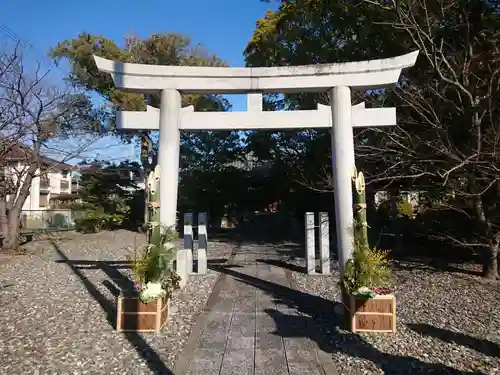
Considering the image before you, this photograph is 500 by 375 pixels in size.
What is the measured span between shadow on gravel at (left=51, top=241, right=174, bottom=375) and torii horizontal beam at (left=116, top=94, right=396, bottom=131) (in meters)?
3.05

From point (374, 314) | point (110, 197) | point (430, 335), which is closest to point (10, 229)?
point (110, 197)

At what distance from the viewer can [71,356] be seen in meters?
4.47

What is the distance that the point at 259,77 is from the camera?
6.82m

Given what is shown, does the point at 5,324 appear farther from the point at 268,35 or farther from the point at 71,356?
the point at 268,35

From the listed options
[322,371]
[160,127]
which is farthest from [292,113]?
[322,371]

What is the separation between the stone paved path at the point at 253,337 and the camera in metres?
4.19

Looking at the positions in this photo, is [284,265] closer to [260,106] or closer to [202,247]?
[202,247]

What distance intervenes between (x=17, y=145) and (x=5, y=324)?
9051mm

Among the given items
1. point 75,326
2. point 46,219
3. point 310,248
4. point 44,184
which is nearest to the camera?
point 75,326

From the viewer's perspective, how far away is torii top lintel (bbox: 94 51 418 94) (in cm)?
650

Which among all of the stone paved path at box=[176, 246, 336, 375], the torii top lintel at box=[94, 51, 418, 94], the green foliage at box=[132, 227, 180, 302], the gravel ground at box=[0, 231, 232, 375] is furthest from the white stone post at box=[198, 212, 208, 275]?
the green foliage at box=[132, 227, 180, 302]

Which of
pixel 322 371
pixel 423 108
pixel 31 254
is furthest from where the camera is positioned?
pixel 31 254

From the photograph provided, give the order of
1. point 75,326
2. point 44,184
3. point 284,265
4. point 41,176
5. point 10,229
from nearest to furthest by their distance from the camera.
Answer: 1. point 75,326
2. point 284,265
3. point 10,229
4. point 41,176
5. point 44,184

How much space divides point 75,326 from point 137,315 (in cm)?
97
